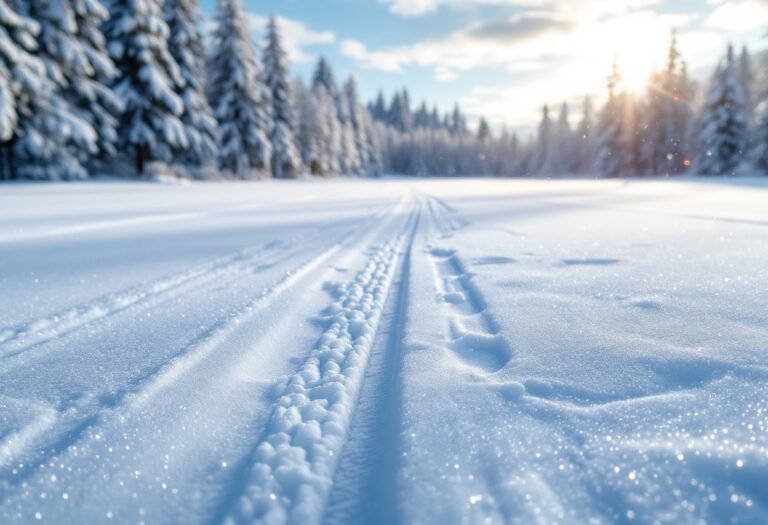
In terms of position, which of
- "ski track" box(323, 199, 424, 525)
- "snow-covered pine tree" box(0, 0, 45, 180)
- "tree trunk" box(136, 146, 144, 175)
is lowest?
"ski track" box(323, 199, 424, 525)

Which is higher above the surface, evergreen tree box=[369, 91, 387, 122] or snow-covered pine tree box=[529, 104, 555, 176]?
evergreen tree box=[369, 91, 387, 122]

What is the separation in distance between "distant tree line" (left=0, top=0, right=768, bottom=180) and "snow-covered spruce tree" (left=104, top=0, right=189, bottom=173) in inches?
2.2

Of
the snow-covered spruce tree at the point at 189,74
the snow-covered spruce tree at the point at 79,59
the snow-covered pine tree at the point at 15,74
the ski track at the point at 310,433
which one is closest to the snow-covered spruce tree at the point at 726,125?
the snow-covered spruce tree at the point at 189,74

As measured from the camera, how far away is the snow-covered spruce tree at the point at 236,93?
22.7 metres

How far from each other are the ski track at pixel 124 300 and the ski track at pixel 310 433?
4.76 ft

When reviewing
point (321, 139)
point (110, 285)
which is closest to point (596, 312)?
point (110, 285)

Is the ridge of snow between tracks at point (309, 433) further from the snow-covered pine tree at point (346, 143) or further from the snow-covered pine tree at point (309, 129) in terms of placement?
the snow-covered pine tree at point (346, 143)

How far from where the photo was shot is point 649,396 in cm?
150

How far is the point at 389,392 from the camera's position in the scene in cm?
172

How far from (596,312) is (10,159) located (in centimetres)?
1675

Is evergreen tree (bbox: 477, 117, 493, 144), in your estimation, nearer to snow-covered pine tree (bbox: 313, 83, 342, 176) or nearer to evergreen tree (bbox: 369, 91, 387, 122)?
evergreen tree (bbox: 369, 91, 387, 122)


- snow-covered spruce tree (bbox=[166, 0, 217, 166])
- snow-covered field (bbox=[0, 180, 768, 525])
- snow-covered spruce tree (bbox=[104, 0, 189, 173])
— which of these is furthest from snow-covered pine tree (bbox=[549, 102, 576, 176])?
snow-covered field (bbox=[0, 180, 768, 525])

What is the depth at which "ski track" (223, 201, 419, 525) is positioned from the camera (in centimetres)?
114

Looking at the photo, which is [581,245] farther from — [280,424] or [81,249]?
[81,249]
